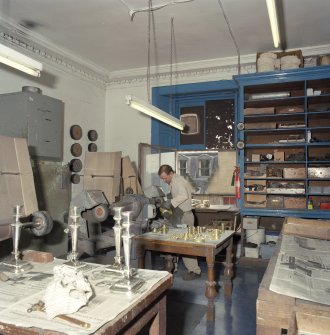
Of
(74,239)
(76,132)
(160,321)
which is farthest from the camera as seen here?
(76,132)

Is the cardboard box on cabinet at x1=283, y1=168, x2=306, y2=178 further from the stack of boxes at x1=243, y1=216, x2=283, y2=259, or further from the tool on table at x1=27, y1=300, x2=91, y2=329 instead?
the tool on table at x1=27, y1=300, x2=91, y2=329

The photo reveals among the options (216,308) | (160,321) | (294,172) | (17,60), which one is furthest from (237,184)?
(160,321)

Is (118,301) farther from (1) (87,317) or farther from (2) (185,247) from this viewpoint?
(2) (185,247)

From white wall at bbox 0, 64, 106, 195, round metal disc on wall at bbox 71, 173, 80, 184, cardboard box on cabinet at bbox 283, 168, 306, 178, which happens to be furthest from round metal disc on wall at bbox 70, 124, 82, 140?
cardboard box on cabinet at bbox 283, 168, 306, 178

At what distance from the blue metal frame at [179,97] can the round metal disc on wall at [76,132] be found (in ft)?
5.06

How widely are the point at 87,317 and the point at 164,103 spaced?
→ 6.39m

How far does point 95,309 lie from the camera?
57.1 inches

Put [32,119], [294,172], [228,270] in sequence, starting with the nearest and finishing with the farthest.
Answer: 1. [228,270]
2. [32,119]
3. [294,172]

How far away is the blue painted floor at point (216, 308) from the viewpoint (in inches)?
135

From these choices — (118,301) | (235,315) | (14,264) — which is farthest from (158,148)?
(118,301)

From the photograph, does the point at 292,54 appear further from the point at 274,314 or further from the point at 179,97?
the point at 274,314

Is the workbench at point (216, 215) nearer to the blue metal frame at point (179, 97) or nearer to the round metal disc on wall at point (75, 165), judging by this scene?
the blue metal frame at point (179, 97)

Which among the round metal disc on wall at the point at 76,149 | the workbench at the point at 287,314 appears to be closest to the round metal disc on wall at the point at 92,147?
the round metal disc on wall at the point at 76,149

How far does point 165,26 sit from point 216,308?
413 centimetres
